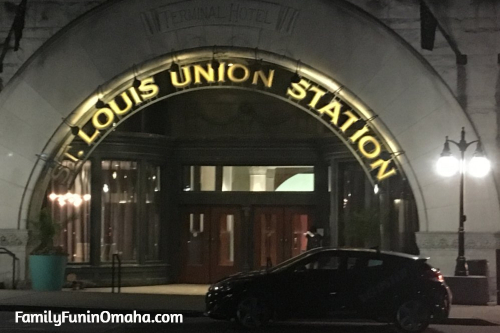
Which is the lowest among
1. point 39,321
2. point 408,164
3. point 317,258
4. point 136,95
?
point 39,321

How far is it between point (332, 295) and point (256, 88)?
8010 mm

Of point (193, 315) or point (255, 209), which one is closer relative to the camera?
point (193, 315)

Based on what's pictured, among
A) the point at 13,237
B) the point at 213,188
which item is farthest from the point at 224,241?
the point at 13,237

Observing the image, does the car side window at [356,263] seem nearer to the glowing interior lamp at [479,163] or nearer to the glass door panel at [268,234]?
the glowing interior lamp at [479,163]

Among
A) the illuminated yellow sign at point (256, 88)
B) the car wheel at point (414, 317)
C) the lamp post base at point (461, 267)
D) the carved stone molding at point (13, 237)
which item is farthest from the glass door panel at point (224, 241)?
the car wheel at point (414, 317)

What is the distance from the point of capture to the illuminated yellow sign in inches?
883

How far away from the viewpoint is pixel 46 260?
22344 millimetres

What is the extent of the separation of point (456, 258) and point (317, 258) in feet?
19.5

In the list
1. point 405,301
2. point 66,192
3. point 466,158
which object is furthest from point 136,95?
point 405,301

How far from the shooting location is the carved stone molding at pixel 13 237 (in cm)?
2283

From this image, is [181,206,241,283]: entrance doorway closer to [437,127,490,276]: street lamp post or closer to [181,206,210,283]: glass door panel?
[181,206,210,283]: glass door panel

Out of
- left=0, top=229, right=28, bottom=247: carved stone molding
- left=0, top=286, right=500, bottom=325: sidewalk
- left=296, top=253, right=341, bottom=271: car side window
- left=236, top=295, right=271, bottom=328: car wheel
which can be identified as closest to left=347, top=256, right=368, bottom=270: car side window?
left=296, top=253, right=341, bottom=271: car side window

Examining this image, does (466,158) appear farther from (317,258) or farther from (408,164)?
(317,258)

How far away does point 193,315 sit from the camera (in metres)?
18.6
